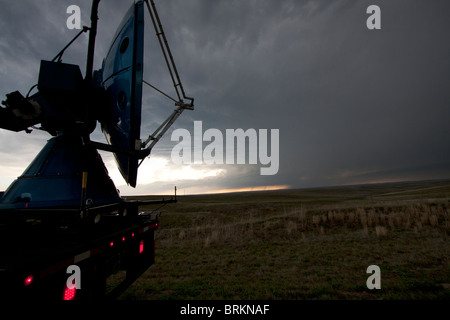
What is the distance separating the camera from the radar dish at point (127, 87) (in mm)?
3900

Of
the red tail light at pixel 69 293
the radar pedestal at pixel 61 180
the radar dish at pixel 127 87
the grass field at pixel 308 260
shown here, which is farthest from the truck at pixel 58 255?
the grass field at pixel 308 260

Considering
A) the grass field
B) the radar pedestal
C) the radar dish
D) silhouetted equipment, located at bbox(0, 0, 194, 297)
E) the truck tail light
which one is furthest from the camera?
the grass field

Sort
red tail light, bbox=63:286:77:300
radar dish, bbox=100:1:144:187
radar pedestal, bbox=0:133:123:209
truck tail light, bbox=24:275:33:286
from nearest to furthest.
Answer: truck tail light, bbox=24:275:33:286 < red tail light, bbox=63:286:77:300 < radar pedestal, bbox=0:133:123:209 < radar dish, bbox=100:1:144:187

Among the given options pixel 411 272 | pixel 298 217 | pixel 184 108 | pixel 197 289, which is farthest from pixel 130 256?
pixel 298 217

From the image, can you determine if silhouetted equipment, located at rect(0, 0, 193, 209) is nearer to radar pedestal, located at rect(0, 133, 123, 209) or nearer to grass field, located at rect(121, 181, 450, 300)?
radar pedestal, located at rect(0, 133, 123, 209)

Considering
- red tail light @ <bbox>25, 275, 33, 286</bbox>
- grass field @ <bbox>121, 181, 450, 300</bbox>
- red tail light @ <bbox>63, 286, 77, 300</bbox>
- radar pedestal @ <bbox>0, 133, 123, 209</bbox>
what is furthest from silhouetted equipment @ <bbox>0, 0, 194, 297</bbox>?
grass field @ <bbox>121, 181, 450, 300</bbox>

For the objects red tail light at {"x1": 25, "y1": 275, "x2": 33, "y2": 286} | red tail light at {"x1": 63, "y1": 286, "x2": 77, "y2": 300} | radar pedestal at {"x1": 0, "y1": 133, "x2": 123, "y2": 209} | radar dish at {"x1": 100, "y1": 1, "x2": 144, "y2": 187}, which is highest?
radar dish at {"x1": 100, "y1": 1, "x2": 144, "y2": 187}

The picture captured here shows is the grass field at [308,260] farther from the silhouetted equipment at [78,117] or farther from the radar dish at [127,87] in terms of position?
the radar dish at [127,87]

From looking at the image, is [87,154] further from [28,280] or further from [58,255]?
[28,280]

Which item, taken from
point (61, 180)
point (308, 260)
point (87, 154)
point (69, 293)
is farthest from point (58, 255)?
point (308, 260)

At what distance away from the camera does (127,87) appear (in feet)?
13.1

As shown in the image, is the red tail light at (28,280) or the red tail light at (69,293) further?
the red tail light at (69,293)

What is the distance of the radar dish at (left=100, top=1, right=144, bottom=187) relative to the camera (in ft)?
12.8
